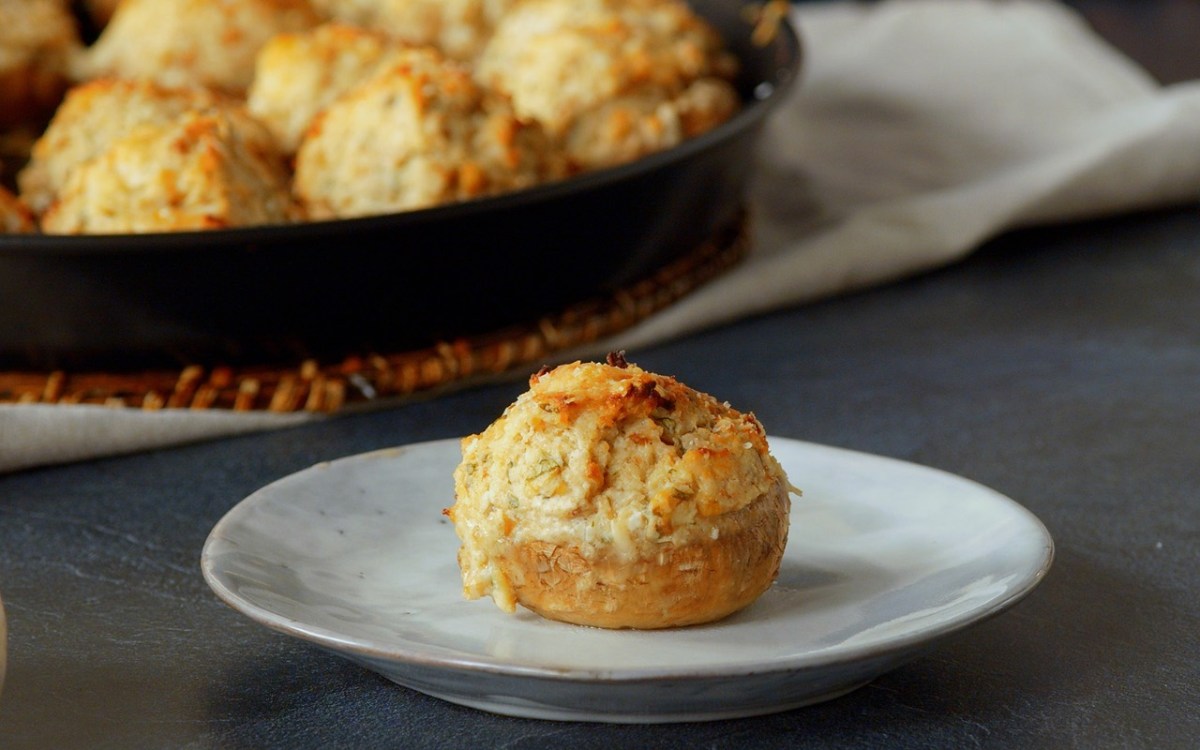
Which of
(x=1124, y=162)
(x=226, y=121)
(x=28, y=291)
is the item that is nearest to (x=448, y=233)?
(x=226, y=121)

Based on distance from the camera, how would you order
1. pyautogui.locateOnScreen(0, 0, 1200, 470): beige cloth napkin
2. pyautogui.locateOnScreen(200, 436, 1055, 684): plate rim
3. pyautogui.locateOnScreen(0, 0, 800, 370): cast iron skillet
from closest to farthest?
pyautogui.locateOnScreen(200, 436, 1055, 684): plate rim
pyautogui.locateOnScreen(0, 0, 800, 370): cast iron skillet
pyautogui.locateOnScreen(0, 0, 1200, 470): beige cloth napkin

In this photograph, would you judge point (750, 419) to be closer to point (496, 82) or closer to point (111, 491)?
point (111, 491)

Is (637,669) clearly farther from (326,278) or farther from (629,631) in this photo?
(326,278)

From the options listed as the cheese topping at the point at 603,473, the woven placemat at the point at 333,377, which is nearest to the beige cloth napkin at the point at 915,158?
the woven placemat at the point at 333,377

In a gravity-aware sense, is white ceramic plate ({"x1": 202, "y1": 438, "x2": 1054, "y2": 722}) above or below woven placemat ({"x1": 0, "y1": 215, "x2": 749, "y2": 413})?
above

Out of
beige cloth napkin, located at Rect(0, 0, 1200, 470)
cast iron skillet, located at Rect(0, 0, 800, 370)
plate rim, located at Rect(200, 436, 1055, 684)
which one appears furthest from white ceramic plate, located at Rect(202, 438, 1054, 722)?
beige cloth napkin, located at Rect(0, 0, 1200, 470)

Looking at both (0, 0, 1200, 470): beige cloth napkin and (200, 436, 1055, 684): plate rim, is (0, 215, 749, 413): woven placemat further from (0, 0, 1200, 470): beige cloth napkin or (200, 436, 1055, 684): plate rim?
(200, 436, 1055, 684): plate rim
